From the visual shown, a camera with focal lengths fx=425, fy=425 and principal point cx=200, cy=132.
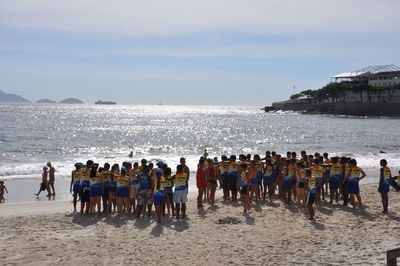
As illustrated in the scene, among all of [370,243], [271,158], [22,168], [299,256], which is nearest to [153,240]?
[299,256]

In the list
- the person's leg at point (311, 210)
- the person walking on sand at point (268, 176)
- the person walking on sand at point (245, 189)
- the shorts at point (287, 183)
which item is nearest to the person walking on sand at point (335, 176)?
the shorts at point (287, 183)

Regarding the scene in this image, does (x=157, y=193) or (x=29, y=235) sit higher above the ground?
(x=157, y=193)

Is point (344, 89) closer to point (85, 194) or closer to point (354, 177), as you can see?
point (354, 177)

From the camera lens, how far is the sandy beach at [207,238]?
28.7ft

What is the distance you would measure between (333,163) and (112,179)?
7130mm

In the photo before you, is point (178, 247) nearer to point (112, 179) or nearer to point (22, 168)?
point (112, 179)

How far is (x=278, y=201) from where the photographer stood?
14289mm

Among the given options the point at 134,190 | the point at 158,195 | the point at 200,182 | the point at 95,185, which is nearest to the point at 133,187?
the point at 134,190

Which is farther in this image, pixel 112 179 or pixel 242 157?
pixel 242 157

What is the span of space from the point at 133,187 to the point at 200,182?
2167 mm

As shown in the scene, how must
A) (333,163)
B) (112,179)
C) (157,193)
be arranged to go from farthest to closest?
(333,163) < (112,179) < (157,193)

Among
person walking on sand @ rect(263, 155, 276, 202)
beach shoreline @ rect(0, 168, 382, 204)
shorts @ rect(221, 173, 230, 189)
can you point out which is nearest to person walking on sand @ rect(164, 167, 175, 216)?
shorts @ rect(221, 173, 230, 189)

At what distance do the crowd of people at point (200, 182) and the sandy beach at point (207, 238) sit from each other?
0.47 metres

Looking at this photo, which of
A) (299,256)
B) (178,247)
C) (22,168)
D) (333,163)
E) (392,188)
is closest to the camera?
(299,256)
